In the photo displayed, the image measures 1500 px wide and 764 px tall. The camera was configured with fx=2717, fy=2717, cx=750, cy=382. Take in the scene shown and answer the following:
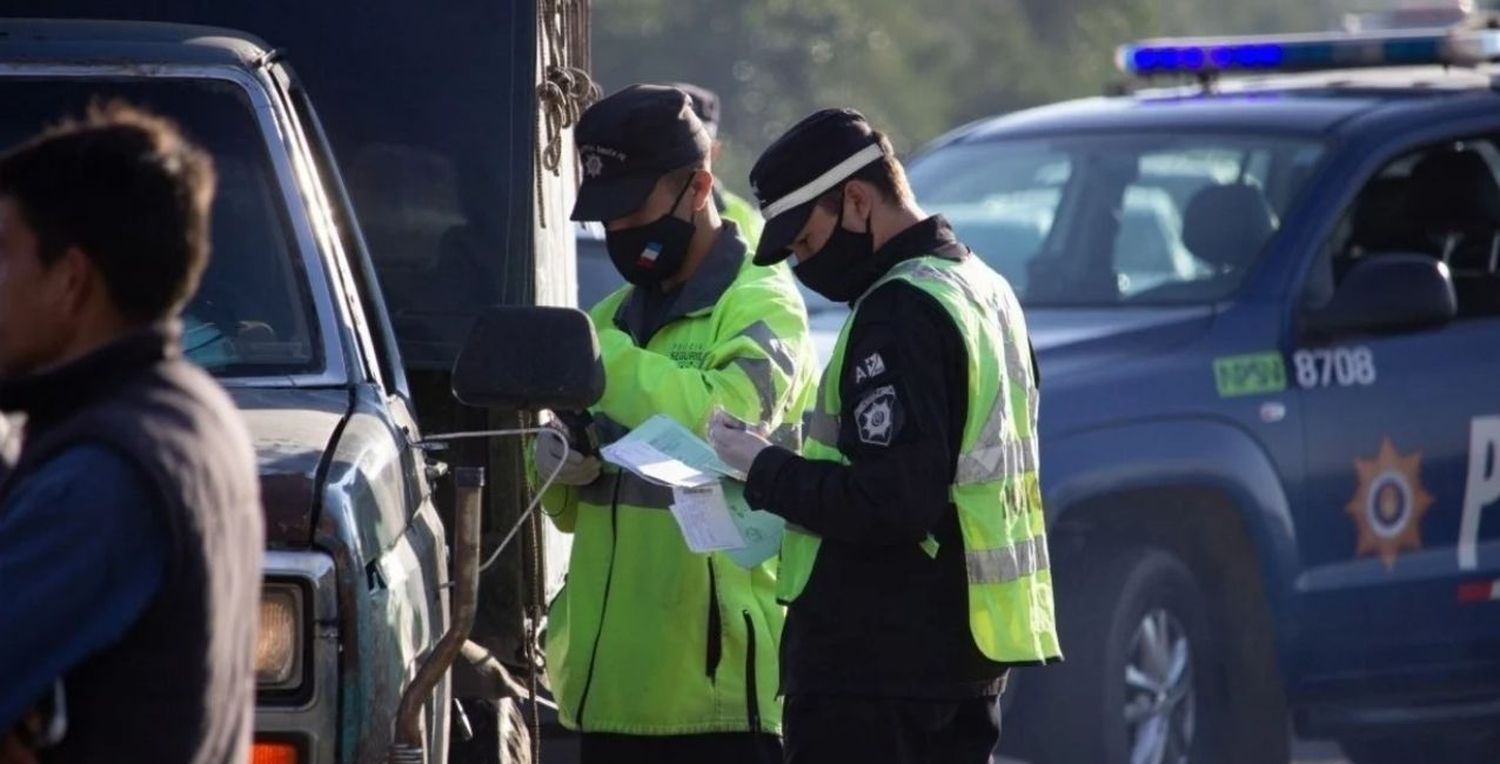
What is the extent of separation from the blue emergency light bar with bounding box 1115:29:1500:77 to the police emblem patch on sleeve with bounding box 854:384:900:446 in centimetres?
460

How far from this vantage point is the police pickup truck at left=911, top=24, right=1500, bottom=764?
686cm

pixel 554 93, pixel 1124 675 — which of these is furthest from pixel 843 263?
pixel 1124 675

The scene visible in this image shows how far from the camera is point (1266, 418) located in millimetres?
7059

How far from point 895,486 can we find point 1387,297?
136 inches

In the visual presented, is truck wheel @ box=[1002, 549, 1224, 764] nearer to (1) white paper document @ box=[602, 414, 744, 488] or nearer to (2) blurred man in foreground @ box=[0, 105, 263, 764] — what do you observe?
(1) white paper document @ box=[602, 414, 744, 488]

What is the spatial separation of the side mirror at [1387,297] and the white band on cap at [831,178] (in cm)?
317

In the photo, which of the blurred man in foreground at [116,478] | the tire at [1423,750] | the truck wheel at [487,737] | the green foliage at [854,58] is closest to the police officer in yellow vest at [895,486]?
the truck wheel at [487,737]

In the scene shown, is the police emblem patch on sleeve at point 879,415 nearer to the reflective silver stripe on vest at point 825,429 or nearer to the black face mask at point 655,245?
the reflective silver stripe on vest at point 825,429

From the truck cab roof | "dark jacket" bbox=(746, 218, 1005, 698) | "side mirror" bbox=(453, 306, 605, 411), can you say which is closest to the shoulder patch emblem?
"dark jacket" bbox=(746, 218, 1005, 698)

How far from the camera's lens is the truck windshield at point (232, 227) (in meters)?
4.33

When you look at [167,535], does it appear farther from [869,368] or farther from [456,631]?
[869,368]

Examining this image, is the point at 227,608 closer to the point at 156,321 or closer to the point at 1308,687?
the point at 156,321

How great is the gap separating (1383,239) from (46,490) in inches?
229

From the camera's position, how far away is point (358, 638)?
3.57 m
